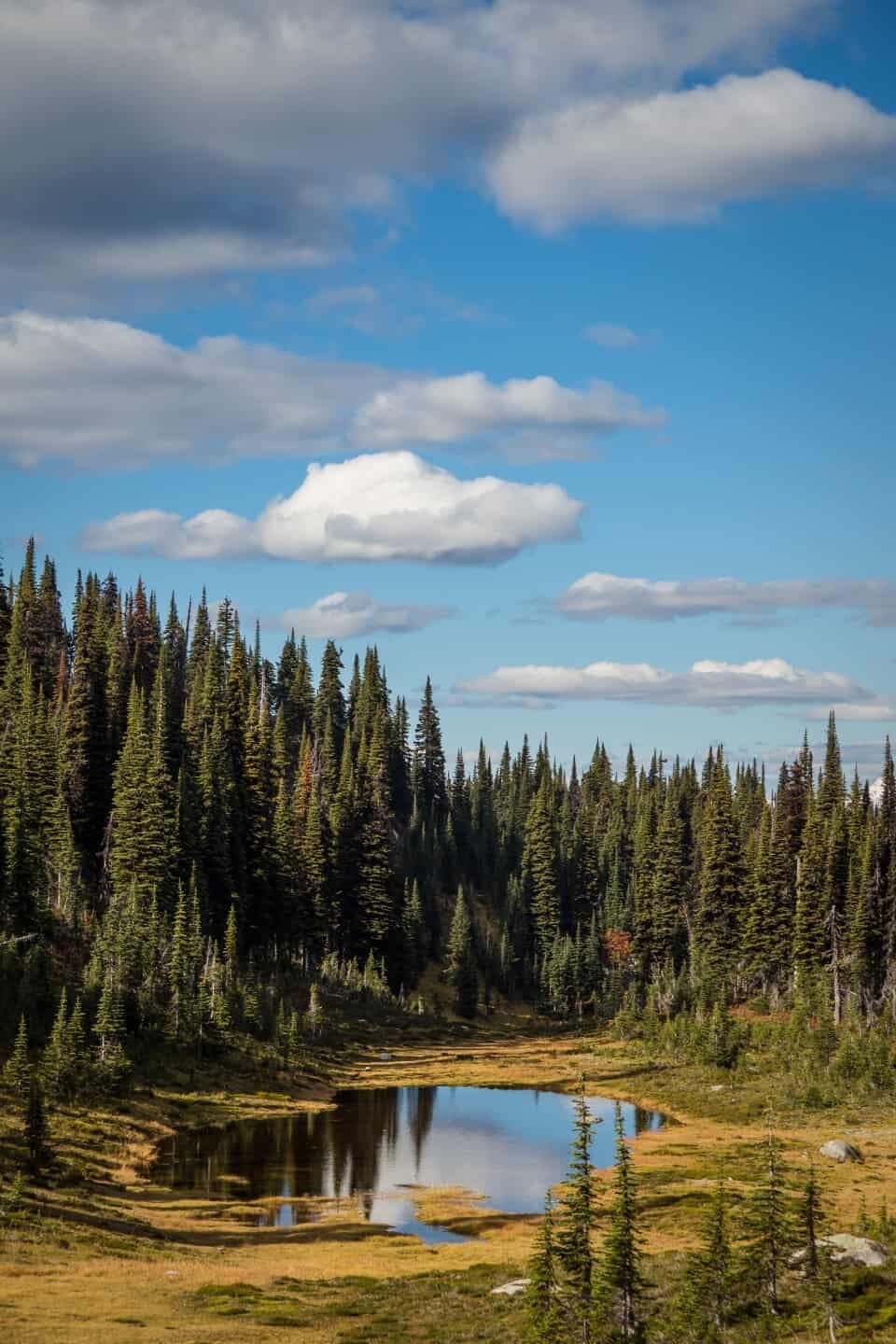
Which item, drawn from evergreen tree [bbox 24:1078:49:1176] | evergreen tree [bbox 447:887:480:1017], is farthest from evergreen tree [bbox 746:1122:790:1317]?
evergreen tree [bbox 447:887:480:1017]

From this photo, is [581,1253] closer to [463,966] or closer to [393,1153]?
[393,1153]

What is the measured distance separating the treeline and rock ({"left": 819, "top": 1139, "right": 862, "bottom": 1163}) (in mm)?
35204

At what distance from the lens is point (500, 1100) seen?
87.9m

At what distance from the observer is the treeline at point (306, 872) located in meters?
87.7

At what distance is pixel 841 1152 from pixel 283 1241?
100.0 feet

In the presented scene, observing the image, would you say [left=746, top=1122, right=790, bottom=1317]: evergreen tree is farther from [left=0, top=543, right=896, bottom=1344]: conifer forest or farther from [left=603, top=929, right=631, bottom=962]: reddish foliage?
[left=603, top=929, right=631, bottom=962]: reddish foliage

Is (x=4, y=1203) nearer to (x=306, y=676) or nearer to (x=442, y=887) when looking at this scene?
(x=442, y=887)

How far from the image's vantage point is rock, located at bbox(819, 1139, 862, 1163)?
62.6 metres

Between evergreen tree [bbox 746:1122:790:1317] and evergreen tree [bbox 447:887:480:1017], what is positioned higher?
evergreen tree [bbox 746:1122:790:1317]

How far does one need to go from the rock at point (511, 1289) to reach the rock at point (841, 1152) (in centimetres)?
2747

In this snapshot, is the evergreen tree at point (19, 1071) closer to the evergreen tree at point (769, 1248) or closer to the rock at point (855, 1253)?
the evergreen tree at point (769, 1248)

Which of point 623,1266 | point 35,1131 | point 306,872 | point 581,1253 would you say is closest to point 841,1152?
point 623,1266

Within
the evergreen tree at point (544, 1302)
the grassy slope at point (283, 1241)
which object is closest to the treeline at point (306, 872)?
the grassy slope at point (283, 1241)

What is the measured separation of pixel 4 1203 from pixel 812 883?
8496 centimetres
